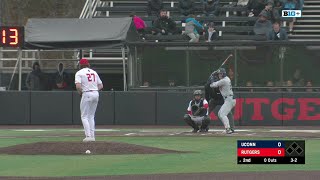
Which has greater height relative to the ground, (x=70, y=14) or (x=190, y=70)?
(x=70, y=14)

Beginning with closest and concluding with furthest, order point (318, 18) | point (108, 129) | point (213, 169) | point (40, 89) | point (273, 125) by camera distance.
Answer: point (213, 169), point (108, 129), point (273, 125), point (40, 89), point (318, 18)

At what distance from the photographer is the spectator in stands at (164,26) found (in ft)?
108

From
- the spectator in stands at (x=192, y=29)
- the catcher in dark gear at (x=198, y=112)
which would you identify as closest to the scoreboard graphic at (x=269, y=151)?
the catcher in dark gear at (x=198, y=112)

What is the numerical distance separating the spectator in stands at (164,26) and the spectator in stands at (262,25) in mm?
2980

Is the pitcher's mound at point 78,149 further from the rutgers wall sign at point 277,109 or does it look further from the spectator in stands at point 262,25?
the spectator in stands at point 262,25

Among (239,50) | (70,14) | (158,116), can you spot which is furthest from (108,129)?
(70,14)

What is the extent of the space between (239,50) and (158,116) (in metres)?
3.42

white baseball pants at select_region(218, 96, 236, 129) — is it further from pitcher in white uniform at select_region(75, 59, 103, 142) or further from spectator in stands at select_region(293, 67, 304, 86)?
spectator in stands at select_region(293, 67, 304, 86)

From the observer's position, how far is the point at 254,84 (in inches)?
1168

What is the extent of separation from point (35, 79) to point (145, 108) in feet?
14.3

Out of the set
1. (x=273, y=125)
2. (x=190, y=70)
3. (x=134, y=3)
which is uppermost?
(x=134, y=3)

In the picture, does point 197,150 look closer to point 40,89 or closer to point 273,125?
point 273,125

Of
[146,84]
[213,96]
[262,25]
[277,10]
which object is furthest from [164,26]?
[213,96]

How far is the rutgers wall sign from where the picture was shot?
29.3 metres
